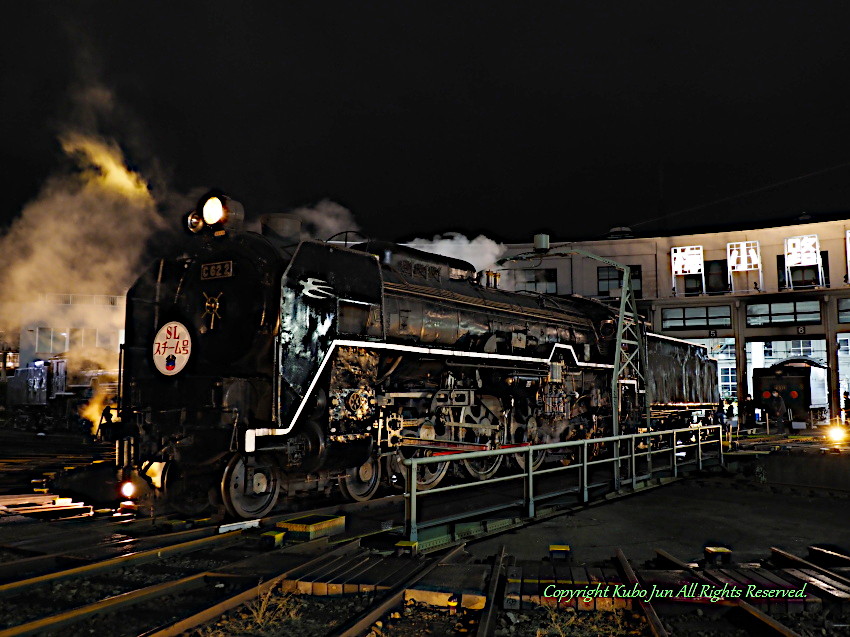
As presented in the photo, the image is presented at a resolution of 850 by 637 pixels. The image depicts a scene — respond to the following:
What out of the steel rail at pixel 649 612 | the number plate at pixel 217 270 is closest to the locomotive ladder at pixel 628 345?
the number plate at pixel 217 270

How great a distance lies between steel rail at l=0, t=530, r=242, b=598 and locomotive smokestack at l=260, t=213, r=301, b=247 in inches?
145

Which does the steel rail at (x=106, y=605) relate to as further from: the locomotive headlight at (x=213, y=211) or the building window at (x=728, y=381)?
the building window at (x=728, y=381)

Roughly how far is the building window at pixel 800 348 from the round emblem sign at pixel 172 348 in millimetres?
32891

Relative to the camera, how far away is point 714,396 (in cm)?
2209

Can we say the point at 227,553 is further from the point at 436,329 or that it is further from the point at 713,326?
the point at 713,326

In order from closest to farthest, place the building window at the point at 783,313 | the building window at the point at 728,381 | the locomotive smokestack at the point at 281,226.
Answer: the locomotive smokestack at the point at 281,226 → the building window at the point at 783,313 → the building window at the point at 728,381

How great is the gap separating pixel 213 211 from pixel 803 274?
32579mm

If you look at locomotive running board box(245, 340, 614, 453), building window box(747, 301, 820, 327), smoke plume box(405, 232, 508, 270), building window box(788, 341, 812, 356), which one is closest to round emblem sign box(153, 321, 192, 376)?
locomotive running board box(245, 340, 614, 453)

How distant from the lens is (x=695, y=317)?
35.1 m

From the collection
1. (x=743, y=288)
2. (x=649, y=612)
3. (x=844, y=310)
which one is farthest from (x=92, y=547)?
(x=844, y=310)

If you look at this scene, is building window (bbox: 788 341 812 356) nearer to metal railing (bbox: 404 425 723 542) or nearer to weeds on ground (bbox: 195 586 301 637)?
metal railing (bbox: 404 425 723 542)

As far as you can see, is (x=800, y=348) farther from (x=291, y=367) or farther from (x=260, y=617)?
(x=260, y=617)

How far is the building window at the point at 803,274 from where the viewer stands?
32781 mm

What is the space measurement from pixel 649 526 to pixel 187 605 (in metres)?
5.23
